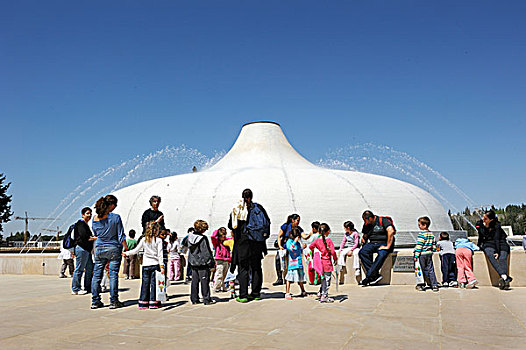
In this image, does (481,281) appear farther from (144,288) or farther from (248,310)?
(144,288)

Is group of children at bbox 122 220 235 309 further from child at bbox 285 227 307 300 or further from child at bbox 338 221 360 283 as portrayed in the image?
child at bbox 338 221 360 283

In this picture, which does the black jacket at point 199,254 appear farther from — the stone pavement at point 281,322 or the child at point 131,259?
the child at point 131,259

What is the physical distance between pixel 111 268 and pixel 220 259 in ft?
8.16

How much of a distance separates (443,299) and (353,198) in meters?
12.0

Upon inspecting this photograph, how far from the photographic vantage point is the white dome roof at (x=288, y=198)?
18.5 meters

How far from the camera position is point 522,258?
8.68m

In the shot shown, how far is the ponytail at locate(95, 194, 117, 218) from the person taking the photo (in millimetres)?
6719

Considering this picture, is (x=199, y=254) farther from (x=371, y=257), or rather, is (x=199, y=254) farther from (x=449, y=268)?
(x=449, y=268)

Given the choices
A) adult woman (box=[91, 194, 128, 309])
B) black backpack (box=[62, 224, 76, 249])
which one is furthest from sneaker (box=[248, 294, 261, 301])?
black backpack (box=[62, 224, 76, 249])

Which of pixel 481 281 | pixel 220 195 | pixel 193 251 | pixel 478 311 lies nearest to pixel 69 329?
pixel 193 251

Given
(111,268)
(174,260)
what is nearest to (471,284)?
(174,260)

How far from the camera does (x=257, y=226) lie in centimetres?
731

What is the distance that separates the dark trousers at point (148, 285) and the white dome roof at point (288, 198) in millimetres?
11260

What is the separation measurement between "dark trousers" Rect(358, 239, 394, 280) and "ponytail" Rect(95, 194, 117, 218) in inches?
207
